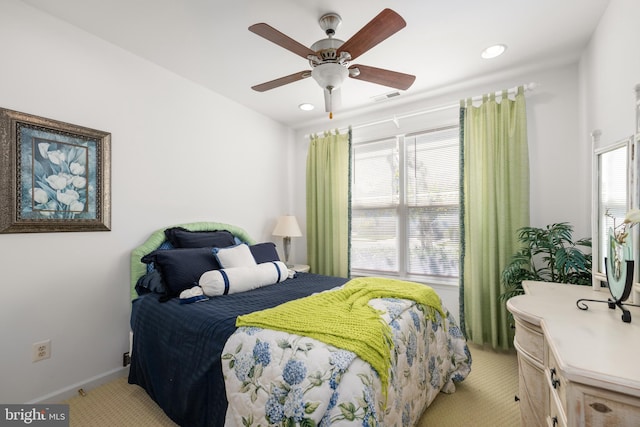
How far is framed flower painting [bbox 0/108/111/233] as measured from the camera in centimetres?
183

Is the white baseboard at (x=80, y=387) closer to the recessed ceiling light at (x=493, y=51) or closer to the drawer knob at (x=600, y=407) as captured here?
the drawer knob at (x=600, y=407)

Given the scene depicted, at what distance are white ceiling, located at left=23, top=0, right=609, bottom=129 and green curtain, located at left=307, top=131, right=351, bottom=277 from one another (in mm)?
1014

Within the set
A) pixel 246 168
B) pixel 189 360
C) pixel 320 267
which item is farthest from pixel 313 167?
pixel 189 360

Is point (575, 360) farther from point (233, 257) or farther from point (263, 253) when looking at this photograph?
point (263, 253)

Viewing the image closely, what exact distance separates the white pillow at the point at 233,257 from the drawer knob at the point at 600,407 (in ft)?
7.13

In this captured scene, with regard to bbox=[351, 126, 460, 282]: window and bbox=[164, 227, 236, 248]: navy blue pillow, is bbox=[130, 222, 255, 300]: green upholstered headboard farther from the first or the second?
bbox=[351, 126, 460, 282]: window

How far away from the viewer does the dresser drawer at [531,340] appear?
1.30 m

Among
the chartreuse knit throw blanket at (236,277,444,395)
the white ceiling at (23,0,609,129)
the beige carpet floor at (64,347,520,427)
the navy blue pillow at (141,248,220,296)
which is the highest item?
the white ceiling at (23,0,609,129)

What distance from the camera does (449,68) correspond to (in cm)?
269

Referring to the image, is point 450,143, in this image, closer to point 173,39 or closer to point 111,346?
point 173,39

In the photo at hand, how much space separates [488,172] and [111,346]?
3640 millimetres

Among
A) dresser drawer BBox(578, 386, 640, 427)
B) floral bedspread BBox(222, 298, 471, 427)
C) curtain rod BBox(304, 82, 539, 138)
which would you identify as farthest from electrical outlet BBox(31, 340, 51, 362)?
curtain rod BBox(304, 82, 539, 138)

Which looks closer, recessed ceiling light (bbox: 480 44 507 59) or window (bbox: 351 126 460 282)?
recessed ceiling light (bbox: 480 44 507 59)
